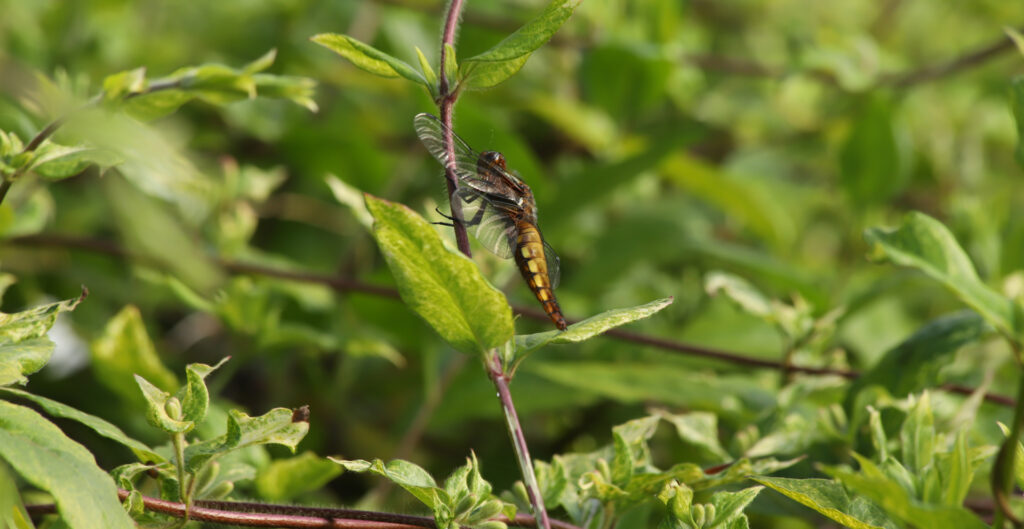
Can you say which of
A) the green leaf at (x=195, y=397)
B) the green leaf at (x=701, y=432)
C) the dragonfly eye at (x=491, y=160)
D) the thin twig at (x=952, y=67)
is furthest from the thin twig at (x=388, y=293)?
the thin twig at (x=952, y=67)

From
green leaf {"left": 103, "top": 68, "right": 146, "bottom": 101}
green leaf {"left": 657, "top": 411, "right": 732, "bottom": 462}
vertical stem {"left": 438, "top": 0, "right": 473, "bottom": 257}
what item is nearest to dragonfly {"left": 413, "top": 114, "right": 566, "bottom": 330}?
vertical stem {"left": 438, "top": 0, "right": 473, "bottom": 257}

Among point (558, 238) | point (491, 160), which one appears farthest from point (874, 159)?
point (491, 160)

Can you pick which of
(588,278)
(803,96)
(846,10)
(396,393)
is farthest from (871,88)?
(396,393)

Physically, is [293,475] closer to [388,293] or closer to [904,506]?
[388,293]

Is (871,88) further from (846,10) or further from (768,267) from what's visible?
(846,10)

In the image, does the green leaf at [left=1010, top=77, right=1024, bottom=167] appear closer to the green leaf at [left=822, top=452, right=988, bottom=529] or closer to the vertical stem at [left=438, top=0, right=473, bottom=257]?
the green leaf at [left=822, top=452, right=988, bottom=529]
